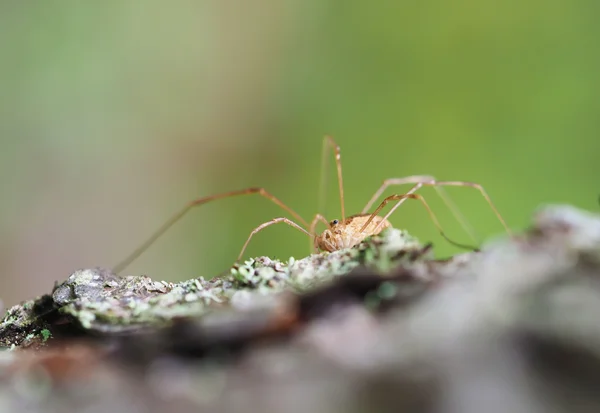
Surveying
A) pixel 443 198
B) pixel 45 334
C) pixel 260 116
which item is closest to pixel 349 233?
pixel 443 198

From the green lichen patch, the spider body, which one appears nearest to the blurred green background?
the spider body

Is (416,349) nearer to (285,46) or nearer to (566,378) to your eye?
(566,378)

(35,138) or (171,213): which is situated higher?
(35,138)

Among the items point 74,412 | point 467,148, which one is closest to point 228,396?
point 74,412

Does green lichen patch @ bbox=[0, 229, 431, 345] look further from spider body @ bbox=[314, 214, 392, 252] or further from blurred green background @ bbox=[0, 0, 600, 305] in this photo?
blurred green background @ bbox=[0, 0, 600, 305]

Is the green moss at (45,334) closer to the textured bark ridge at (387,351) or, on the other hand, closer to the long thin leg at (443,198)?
the textured bark ridge at (387,351)
